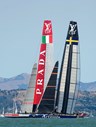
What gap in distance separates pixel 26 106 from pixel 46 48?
12771 mm

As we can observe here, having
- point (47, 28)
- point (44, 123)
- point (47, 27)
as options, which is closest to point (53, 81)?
point (47, 28)

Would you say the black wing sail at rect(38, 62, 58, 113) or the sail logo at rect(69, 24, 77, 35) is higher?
the sail logo at rect(69, 24, 77, 35)

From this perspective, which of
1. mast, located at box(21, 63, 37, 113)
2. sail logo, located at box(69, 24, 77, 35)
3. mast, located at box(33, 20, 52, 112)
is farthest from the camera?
mast, located at box(21, 63, 37, 113)

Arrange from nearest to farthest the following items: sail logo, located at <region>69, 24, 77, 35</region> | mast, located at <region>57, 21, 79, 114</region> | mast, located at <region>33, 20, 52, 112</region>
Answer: mast, located at <region>57, 21, 79, 114</region> < mast, located at <region>33, 20, 52, 112</region> < sail logo, located at <region>69, 24, 77, 35</region>

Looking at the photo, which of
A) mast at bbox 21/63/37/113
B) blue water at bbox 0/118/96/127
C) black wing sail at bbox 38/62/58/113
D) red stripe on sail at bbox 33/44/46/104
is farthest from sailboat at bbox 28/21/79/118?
blue water at bbox 0/118/96/127

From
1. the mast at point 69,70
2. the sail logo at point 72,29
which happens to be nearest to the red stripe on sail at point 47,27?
the mast at point 69,70

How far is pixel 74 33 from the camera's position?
141 meters

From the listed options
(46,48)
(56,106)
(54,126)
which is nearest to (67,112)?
(56,106)

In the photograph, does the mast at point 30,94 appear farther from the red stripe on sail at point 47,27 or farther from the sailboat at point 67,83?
the red stripe on sail at point 47,27

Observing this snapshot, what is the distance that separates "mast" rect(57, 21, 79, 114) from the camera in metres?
140

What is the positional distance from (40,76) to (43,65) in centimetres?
225

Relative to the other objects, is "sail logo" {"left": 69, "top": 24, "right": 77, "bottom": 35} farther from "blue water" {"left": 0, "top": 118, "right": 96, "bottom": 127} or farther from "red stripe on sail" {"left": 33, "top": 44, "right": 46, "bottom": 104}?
"blue water" {"left": 0, "top": 118, "right": 96, "bottom": 127}

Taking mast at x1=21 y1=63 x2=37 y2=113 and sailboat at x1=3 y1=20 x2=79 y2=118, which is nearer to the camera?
sailboat at x1=3 y1=20 x2=79 y2=118

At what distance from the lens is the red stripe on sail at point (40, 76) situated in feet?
461
